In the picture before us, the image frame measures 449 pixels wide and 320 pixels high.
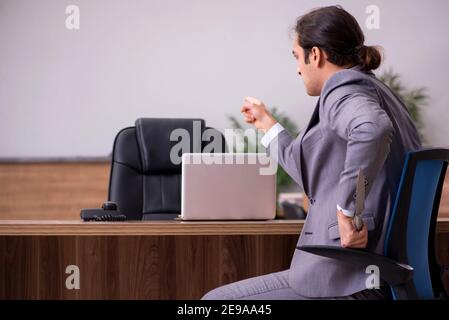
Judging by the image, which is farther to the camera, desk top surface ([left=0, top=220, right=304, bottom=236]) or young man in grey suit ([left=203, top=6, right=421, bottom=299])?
desk top surface ([left=0, top=220, right=304, bottom=236])

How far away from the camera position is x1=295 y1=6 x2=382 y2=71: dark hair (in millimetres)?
2047

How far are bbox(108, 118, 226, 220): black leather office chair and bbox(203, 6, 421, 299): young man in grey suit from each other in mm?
1409

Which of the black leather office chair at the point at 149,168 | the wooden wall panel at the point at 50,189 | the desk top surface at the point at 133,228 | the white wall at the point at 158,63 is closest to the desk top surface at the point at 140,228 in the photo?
the desk top surface at the point at 133,228

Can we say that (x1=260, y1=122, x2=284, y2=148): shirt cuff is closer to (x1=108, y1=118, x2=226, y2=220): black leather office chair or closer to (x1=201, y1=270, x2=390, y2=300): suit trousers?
(x1=201, y1=270, x2=390, y2=300): suit trousers

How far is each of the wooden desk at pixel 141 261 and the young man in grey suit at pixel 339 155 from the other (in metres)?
0.46

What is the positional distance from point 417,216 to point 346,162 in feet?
0.77

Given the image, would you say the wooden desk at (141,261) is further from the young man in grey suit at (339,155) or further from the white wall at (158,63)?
the white wall at (158,63)

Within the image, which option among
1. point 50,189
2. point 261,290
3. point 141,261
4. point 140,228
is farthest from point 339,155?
point 50,189

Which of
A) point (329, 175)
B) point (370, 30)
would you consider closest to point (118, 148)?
point (329, 175)

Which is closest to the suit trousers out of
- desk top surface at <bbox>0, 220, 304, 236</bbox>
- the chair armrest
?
the chair armrest

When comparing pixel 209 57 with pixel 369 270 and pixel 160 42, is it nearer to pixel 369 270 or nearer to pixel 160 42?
pixel 160 42

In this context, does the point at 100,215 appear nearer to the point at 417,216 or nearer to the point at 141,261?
the point at 141,261

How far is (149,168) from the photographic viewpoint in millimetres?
3484

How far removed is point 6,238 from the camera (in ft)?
8.30
